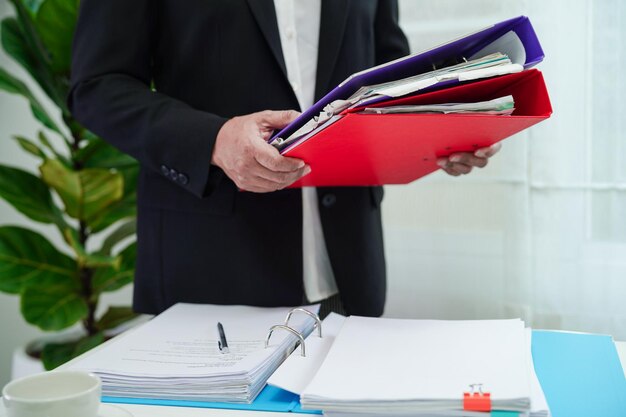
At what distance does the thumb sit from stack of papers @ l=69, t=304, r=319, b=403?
28 centimetres

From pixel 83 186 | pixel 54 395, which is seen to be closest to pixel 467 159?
pixel 54 395

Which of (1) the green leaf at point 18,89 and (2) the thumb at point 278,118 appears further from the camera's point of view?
(1) the green leaf at point 18,89

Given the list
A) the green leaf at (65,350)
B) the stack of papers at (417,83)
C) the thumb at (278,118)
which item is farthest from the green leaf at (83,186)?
the stack of papers at (417,83)

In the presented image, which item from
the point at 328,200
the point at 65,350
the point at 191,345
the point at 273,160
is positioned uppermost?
the point at 273,160

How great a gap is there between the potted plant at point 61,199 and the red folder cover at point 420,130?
0.99 metres

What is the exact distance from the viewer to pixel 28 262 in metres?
1.78

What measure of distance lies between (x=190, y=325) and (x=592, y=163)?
3.91 ft

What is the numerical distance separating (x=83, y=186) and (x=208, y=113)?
876 millimetres

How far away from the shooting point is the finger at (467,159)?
979 mm

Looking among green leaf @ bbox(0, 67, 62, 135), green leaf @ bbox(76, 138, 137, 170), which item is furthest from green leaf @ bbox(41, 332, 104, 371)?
green leaf @ bbox(0, 67, 62, 135)

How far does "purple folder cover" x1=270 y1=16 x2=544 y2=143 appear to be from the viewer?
2.27 feet

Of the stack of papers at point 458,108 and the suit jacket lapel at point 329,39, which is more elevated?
the suit jacket lapel at point 329,39

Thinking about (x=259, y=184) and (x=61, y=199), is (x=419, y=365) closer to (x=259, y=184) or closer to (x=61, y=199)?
(x=259, y=184)

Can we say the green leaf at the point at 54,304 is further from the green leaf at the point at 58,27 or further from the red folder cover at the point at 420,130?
the red folder cover at the point at 420,130
